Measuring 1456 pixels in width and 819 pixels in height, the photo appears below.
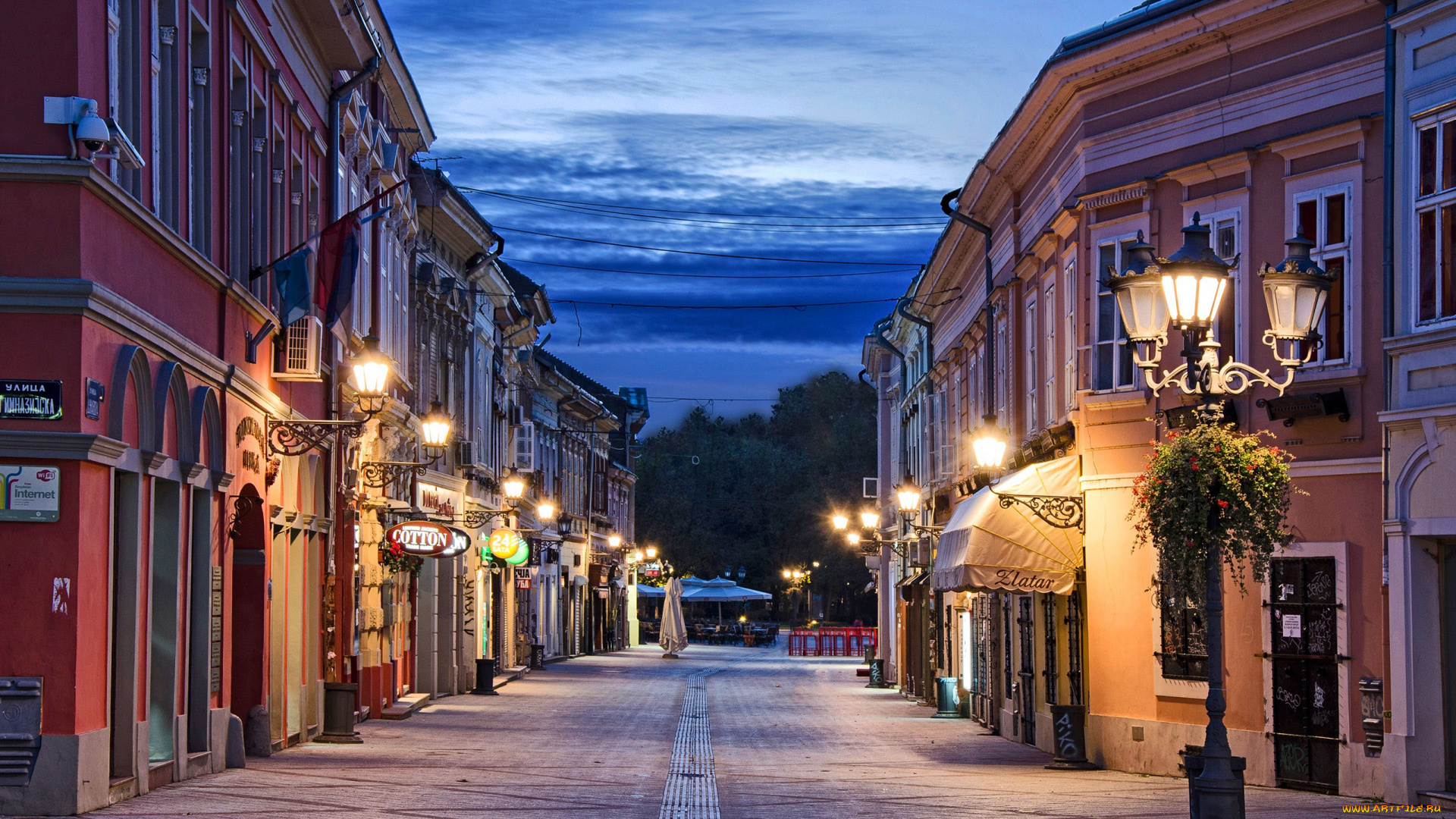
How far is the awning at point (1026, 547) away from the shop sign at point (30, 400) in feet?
35.9

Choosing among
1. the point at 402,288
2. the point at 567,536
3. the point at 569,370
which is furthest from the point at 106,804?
the point at 569,370

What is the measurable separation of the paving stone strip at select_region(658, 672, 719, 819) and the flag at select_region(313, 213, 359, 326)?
611cm

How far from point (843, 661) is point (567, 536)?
10.6 meters

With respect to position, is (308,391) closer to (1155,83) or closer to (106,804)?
(106,804)

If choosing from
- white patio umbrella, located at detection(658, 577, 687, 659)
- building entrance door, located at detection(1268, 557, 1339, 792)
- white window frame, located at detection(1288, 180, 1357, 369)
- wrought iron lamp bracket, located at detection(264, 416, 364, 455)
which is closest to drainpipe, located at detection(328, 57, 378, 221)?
wrought iron lamp bracket, located at detection(264, 416, 364, 455)

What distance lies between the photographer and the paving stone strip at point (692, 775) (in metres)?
14.8

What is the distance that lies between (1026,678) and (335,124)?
11971 mm

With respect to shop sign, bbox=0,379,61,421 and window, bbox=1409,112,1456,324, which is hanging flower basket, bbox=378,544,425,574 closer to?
shop sign, bbox=0,379,61,421

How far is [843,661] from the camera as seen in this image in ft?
198

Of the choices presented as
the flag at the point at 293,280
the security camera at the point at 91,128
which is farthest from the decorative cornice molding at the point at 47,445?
the flag at the point at 293,280

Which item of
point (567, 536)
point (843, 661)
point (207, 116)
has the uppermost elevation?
point (207, 116)

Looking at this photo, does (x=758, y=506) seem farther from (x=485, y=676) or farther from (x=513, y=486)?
(x=485, y=676)

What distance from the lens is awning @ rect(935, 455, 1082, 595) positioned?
2008cm

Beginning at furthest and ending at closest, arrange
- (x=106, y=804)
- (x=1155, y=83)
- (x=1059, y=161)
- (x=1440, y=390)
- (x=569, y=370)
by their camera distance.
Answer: (x=569, y=370) < (x=1059, y=161) < (x=1155, y=83) < (x=1440, y=390) < (x=106, y=804)
